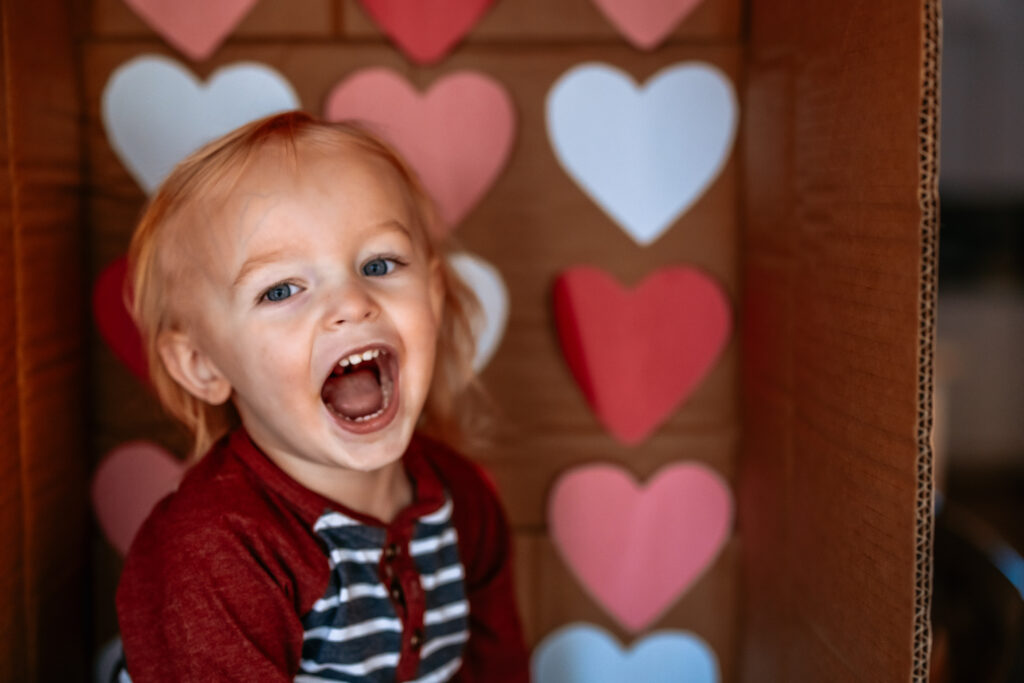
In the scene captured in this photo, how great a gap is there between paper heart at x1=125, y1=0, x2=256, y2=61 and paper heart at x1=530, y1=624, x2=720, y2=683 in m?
0.73

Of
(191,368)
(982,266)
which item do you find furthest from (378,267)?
(982,266)

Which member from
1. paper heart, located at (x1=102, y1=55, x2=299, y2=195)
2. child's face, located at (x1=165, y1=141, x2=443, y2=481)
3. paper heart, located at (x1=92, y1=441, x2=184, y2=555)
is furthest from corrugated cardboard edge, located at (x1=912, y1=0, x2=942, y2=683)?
paper heart, located at (x1=92, y1=441, x2=184, y2=555)

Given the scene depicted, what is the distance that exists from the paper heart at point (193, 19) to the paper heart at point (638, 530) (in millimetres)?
589

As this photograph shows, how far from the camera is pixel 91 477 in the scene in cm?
103

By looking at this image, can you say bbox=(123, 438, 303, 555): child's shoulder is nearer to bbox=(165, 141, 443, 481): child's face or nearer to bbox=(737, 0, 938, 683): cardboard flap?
bbox=(165, 141, 443, 481): child's face

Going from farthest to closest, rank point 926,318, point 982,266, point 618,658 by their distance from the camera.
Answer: point 982,266 → point 618,658 → point 926,318

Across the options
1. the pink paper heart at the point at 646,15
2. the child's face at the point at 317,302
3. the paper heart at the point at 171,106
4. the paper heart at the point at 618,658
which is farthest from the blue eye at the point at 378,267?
the paper heart at the point at 618,658

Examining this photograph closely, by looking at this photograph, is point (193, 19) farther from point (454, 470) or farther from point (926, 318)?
point (926, 318)

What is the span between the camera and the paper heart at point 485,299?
1.03 meters

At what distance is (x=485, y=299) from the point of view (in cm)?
104

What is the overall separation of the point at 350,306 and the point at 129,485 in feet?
1.47

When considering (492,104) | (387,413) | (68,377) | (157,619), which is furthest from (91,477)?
(492,104)

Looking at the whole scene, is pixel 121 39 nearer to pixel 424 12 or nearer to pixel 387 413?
pixel 424 12

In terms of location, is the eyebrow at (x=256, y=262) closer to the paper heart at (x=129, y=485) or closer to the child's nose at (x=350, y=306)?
the child's nose at (x=350, y=306)
